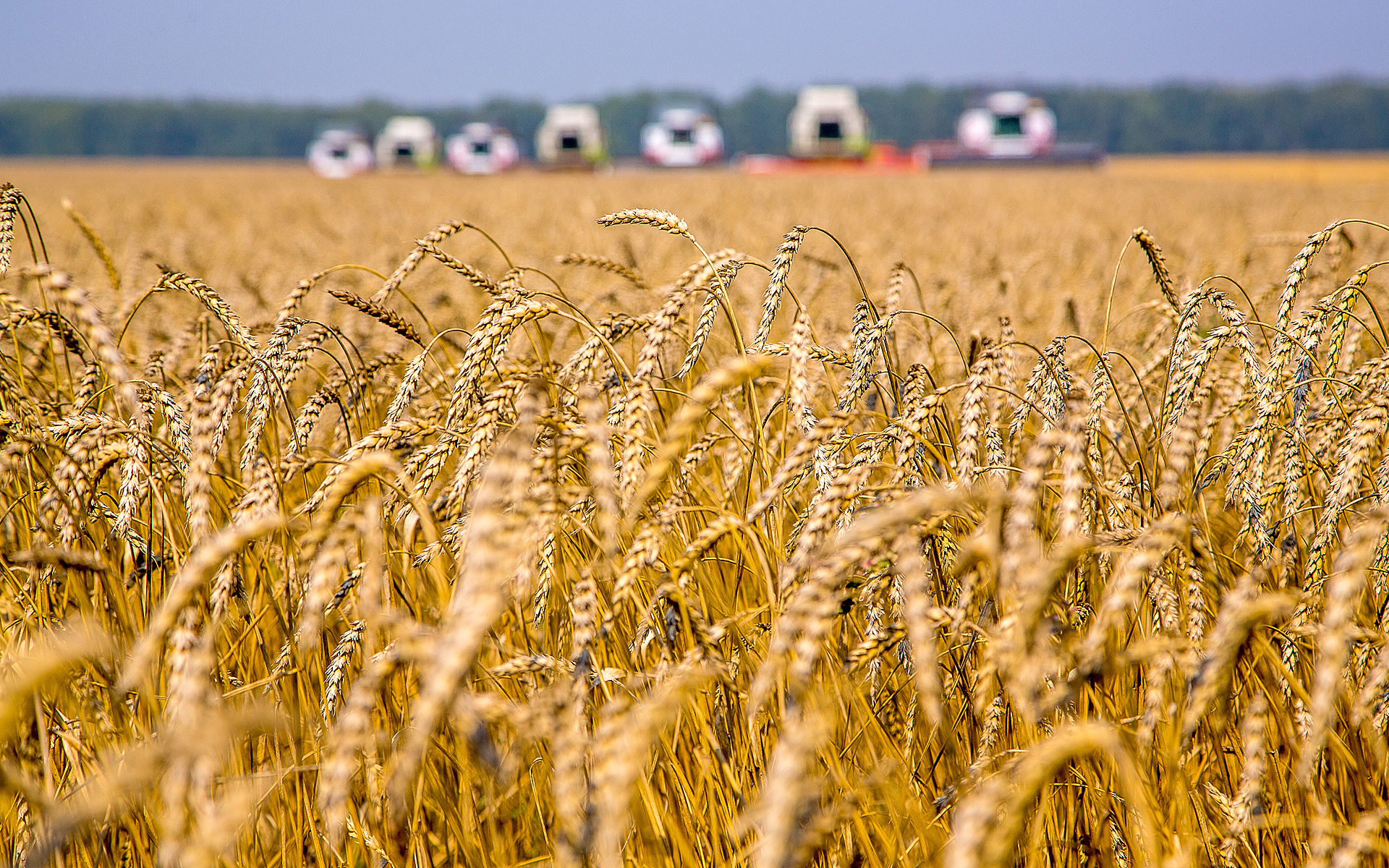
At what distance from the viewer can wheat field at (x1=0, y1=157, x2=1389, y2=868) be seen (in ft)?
2.55

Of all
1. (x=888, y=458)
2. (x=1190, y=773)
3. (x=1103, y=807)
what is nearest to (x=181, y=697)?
(x=1103, y=807)

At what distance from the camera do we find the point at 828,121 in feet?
129

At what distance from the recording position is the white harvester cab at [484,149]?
144 ft

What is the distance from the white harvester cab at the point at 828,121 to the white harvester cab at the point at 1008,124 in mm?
4435

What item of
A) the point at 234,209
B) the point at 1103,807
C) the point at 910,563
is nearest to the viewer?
the point at 910,563

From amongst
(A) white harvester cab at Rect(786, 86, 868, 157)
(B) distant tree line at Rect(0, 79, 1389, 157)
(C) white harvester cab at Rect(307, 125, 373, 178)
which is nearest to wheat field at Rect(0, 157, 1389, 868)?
(A) white harvester cab at Rect(786, 86, 868, 157)

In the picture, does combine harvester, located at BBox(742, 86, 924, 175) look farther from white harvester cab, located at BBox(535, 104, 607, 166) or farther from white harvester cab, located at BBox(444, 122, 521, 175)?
white harvester cab, located at BBox(444, 122, 521, 175)

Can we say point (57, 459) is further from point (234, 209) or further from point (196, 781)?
point (234, 209)

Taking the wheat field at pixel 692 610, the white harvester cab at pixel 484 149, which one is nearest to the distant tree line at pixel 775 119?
the white harvester cab at pixel 484 149

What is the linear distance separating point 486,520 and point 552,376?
118 cm

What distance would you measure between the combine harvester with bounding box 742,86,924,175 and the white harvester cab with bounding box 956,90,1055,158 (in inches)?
118

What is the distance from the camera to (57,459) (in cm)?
172

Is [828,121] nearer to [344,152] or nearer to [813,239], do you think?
[344,152]

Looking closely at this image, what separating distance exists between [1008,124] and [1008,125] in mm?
82
